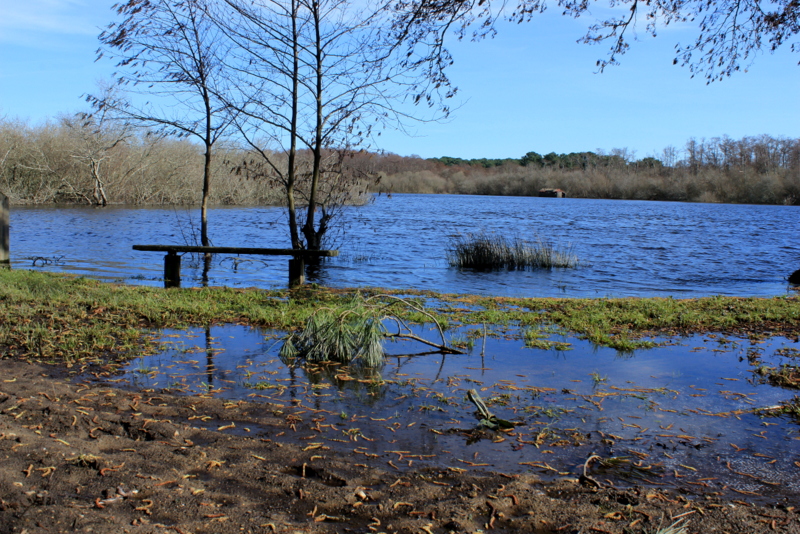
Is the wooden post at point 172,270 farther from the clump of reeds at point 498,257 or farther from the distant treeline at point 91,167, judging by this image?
the distant treeline at point 91,167

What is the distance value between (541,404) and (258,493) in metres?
2.76

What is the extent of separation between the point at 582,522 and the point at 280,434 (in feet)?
7.11

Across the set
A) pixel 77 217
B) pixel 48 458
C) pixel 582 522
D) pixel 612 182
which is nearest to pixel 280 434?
pixel 48 458

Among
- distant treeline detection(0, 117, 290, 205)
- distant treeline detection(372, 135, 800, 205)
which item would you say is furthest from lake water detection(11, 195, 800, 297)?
distant treeline detection(372, 135, 800, 205)

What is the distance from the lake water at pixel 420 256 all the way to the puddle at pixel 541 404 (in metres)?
6.85

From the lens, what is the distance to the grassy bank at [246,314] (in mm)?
6598

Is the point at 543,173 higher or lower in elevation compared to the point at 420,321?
higher

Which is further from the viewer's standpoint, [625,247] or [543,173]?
[543,173]

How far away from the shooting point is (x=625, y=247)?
89.8ft

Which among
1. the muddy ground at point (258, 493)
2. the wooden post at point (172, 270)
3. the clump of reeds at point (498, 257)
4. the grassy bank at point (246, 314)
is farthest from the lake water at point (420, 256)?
the muddy ground at point (258, 493)

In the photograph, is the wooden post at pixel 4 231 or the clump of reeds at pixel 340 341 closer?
the clump of reeds at pixel 340 341

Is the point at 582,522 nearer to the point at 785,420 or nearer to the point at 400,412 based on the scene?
the point at 400,412

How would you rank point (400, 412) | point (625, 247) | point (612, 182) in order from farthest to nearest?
1. point (612, 182)
2. point (625, 247)
3. point (400, 412)

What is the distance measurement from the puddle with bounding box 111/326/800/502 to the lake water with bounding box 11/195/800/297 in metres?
6.85
